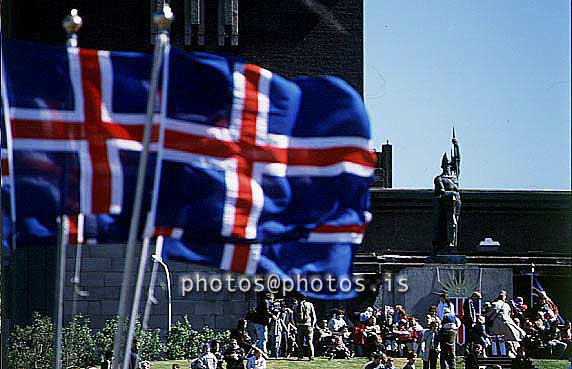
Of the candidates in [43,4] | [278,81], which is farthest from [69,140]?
[43,4]

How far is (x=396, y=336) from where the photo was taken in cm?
3167

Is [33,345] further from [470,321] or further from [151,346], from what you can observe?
[470,321]

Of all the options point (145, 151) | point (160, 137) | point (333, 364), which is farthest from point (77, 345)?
point (145, 151)

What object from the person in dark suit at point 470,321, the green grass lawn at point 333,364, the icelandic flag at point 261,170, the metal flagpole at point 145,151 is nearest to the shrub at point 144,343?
the green grass lawn at point 333,364

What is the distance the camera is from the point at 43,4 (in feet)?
131

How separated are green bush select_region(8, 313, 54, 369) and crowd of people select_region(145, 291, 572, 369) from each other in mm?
4158

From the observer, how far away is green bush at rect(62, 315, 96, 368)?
108 ft

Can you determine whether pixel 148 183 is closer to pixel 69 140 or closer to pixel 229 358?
pixel 69 140

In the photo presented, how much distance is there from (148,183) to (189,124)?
0.64m

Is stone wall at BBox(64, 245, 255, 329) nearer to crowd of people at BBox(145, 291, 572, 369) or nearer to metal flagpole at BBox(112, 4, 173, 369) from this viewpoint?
crowd of people at BBox(145, 291, 572, 369)

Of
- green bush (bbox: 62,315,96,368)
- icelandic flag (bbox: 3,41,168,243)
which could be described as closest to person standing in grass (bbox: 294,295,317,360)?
green bush (bbox: 62,315,96,368)

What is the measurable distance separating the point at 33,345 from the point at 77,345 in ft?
3.33

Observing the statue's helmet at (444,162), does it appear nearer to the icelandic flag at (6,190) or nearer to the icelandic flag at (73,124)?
the icelandic flag at (73,124)

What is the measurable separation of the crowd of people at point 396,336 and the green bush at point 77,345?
3.23 m
